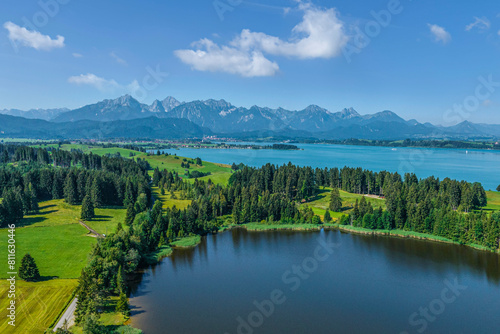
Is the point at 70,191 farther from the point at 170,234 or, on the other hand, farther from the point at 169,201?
the point at 170,234

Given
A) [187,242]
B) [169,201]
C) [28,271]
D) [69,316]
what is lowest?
[187,242]

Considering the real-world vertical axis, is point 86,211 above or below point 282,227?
above

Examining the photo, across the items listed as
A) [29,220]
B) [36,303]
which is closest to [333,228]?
[36,303]

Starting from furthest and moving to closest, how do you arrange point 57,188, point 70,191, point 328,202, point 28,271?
point 328,202 < point 57,188 < point 70,191 < point 28,271

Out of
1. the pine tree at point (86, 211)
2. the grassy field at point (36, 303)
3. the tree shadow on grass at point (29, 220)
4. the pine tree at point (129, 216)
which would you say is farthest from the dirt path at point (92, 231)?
the grassy field at point (36, 303)

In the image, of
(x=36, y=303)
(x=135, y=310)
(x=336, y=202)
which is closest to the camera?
(x=36, y=303)

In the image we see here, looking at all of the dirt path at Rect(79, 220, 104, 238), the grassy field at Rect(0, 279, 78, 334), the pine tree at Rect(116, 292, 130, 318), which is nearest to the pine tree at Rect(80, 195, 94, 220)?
the dirt path at Rect(79, 220, 104, 238)

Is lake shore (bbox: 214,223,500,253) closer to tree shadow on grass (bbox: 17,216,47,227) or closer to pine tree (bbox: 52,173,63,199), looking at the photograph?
tree shadow on grass (bbox: 17,216,47,227)
